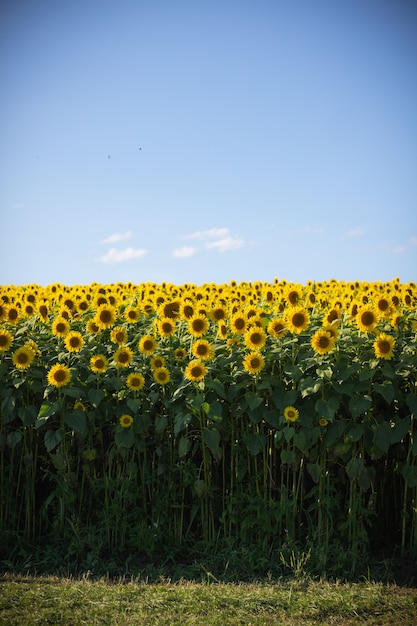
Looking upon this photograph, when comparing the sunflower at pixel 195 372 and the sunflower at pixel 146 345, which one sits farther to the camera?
the sunflower at pixel 146 345

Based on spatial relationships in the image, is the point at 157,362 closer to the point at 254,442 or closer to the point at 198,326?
the point at 198,326

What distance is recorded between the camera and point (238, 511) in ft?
18.0

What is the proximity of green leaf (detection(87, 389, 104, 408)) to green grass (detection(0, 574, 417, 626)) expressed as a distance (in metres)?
1.28

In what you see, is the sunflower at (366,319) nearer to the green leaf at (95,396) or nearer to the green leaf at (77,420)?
the green leaf at (95,396)

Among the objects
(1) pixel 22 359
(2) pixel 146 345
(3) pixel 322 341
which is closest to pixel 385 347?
(3) pixel 322 341

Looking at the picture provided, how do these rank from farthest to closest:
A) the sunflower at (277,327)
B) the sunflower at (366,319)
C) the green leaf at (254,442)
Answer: the sunflower at (277,327) → the sunflower at (366,319) → the green leaf at (254,442)

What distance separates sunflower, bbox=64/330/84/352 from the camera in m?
5.88

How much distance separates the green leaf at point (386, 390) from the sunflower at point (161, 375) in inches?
61.8

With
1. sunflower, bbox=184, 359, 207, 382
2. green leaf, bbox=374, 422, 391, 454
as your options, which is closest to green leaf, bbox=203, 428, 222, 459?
sunflower, bbox=184, 359, 207, 382

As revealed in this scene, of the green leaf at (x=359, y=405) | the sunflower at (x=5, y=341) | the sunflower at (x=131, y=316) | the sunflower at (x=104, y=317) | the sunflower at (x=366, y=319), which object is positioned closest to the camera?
the green leaf at (x=359, y=405)

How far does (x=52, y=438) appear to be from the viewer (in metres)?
5.60

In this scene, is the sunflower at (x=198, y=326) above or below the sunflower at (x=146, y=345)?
above

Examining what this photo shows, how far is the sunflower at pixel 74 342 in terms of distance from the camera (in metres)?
5.88

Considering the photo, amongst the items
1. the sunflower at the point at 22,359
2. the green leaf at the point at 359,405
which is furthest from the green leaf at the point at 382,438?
the sunflower at the point at 22,359
